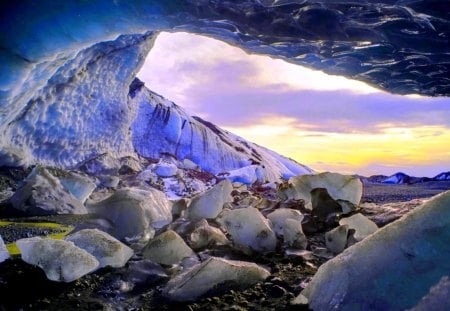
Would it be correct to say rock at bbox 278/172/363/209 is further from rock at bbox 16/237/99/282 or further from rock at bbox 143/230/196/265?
rock at bbox 16/237/99/282

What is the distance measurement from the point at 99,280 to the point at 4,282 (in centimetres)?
36

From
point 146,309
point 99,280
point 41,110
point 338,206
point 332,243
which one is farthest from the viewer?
point 41,110

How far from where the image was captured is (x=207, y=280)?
1207 millimetres

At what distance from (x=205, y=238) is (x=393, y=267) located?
3.54 ft

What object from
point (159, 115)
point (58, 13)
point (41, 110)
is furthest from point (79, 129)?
point (159, 115)

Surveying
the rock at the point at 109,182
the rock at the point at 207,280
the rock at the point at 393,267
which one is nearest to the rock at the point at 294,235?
the rock at the point at 207,280

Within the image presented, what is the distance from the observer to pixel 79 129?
9023 mm

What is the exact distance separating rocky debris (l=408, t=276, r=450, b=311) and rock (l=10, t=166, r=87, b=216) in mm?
5069

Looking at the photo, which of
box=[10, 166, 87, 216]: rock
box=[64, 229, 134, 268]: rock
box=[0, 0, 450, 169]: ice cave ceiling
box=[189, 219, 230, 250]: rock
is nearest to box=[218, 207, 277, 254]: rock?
box=[189, 219, 230, 250]: rock

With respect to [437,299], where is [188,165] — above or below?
below

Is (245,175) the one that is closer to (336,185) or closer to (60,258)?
(336,185)

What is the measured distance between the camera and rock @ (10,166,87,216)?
490 cm

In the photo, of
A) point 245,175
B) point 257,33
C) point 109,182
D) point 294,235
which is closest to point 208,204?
point 294,235

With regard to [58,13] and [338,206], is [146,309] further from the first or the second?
[58,13]
